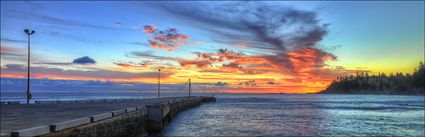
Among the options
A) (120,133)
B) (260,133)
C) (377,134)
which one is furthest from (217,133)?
(377,134)

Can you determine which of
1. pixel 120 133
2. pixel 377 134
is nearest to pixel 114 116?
pixel 120 133

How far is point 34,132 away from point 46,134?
1028 millimetres

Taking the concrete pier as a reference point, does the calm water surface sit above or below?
below

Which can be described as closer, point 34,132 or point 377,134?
point 34,132

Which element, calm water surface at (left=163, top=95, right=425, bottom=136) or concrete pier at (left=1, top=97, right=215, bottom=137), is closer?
concrete pier at (left=1, top=97, right=215, bottom=137)

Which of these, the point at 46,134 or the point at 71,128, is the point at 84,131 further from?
the point at 46,134

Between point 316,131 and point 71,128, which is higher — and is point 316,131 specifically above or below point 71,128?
below

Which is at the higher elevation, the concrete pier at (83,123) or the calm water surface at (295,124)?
the concrete pier at (83,123)

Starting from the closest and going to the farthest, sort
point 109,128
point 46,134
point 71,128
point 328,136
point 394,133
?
point 46,134 < point 71,128 < point 109,128 < point 328,136 < point 394,133

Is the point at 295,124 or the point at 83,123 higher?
the point at 83,123

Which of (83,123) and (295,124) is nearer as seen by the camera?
(83,123)

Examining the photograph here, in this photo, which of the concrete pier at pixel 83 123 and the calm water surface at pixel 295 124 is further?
the calm water surface at pixel 295 124

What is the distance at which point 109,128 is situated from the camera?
2527 centimetres

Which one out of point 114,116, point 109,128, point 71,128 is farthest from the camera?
point 114,116
